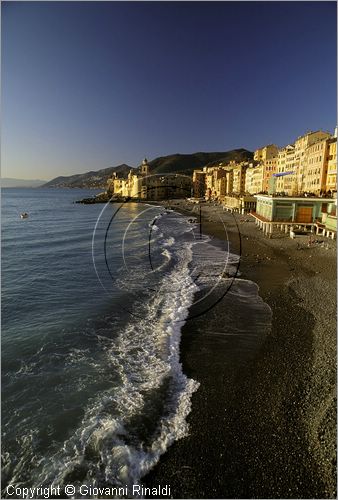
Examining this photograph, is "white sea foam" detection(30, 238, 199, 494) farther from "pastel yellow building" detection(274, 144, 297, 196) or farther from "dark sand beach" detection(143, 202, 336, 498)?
"pastel yellow building" detection(274, 144, 297, 196)

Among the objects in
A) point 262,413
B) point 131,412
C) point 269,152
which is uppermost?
point 269,152

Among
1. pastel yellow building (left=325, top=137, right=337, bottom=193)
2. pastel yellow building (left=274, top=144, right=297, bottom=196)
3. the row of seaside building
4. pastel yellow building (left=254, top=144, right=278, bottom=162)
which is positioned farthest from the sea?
pastel yellow building (left=254, top=144, right=278, bottom=162)

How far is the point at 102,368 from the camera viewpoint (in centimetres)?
1205

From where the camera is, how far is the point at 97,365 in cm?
1224

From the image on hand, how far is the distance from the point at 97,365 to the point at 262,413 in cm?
671

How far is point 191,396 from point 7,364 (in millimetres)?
7994

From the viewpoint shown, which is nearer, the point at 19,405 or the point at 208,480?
the point at 208,480

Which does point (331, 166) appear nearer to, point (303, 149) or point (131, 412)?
point (303, 149)

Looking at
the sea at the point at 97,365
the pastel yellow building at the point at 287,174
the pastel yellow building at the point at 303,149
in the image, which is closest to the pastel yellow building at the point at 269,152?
the pastel yellow building at the point at 287,174

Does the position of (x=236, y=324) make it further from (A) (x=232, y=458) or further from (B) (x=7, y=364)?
(B) (x=7, y=364)

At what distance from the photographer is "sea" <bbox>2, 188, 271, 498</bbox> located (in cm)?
812

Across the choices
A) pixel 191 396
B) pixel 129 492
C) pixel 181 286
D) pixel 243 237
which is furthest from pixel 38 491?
pixel 243 237

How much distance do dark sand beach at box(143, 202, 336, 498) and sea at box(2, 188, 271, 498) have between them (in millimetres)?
613

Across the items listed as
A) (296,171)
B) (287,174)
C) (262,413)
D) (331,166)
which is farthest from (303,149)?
(262,413)
